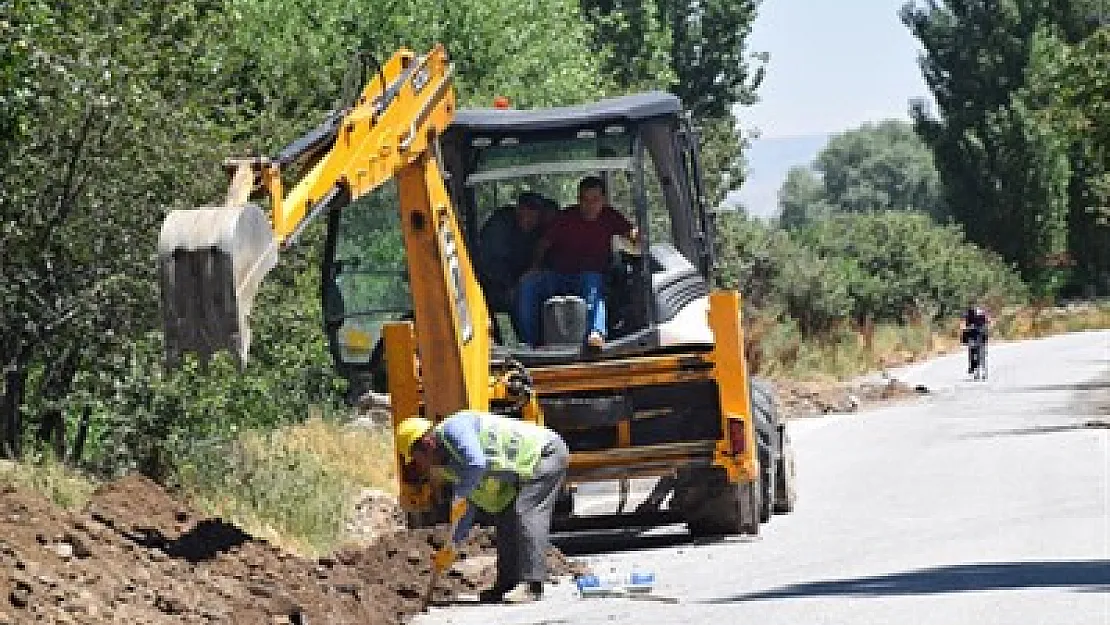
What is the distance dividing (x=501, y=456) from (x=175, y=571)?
2.19 meters

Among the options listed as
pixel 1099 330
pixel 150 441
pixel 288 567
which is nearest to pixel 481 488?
pixel 288 567

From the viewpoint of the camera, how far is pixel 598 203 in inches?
804

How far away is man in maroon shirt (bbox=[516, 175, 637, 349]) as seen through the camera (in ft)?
66.6

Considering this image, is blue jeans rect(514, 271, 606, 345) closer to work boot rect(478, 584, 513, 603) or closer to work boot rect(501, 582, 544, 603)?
work boot rect(478, 584, 513, 603)

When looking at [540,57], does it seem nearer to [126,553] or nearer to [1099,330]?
[126,553]

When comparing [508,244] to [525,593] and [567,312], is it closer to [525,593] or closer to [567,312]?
[567,312]

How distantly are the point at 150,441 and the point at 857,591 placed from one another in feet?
22.3

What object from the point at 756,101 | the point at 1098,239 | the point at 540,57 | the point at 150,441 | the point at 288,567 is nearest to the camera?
the point at 288,567

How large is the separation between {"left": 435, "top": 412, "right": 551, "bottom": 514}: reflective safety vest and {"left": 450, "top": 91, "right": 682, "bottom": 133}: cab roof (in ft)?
13.7

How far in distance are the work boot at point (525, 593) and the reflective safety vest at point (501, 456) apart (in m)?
0.52

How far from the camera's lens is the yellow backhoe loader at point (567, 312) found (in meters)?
18.7

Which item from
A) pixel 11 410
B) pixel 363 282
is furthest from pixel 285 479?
pixel 11 410

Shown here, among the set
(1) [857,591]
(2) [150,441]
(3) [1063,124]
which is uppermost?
(3) [1063,124]

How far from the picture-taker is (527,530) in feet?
53.7
